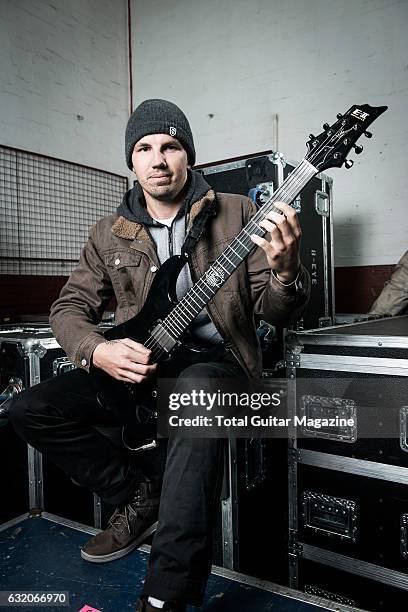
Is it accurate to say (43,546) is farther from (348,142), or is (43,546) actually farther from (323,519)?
(348,142)

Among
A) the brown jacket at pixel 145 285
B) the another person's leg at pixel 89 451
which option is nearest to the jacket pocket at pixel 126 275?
the brown jacket at pixel 145 285

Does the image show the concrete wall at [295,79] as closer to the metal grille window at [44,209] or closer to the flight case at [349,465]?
the metal grille window at [44,209]

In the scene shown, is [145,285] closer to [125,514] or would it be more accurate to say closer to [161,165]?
[161,165]

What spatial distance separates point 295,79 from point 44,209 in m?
1.85

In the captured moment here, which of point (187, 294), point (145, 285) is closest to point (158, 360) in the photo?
point (187, 294)

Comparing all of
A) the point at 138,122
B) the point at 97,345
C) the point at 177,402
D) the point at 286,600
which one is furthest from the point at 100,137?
the point at 286,600

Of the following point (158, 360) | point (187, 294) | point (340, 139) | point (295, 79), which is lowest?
point (158, 360)

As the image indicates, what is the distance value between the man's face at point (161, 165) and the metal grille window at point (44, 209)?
1.77 m

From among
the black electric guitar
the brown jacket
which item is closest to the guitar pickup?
the black electric guitar

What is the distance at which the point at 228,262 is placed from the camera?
50.3 inches

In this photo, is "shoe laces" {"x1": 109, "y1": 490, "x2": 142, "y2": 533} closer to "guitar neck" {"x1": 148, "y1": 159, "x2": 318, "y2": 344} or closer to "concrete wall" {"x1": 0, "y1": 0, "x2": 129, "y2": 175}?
"guitar neck" {"x1": 148, "y1": 159, "x2": 318, "y2": 344}

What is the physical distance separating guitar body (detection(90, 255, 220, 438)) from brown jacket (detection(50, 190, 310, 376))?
0.11 meters

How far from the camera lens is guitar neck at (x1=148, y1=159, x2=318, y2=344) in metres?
1.24

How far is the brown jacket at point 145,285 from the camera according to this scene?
1.42m
